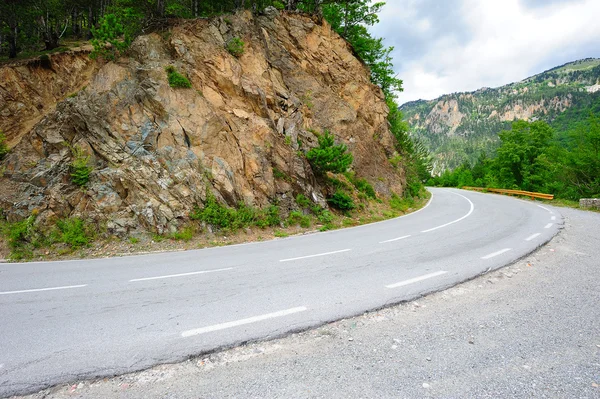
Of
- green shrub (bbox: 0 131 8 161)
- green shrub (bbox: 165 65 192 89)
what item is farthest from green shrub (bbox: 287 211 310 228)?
green shrub (bbox: 0 131 8 161)

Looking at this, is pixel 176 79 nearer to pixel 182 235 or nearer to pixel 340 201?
pixel 182 235

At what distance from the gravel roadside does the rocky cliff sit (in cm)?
801

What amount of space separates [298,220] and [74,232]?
8013 millimetres

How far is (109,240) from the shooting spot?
9344mm

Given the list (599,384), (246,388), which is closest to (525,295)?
(599,384)

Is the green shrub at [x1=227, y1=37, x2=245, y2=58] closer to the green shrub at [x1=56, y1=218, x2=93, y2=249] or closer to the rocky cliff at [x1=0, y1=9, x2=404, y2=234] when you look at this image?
the rocky cliff at [x1=0, y1=9, x2=404, y2=234]

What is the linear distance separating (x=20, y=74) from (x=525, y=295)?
2140 centimetres

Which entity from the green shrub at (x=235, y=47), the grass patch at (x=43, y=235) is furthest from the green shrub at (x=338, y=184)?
the grass patch at (x=43, y=235)

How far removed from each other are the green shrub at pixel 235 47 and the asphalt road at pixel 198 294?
1106cm

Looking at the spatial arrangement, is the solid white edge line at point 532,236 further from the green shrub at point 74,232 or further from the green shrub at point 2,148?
the green shrub at point 2,148

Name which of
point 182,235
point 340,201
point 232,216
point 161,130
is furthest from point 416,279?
point 161,130

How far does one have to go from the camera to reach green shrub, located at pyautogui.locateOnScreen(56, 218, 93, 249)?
29.9 ft

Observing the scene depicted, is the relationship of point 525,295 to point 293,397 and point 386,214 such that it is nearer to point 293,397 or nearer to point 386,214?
point 293,397

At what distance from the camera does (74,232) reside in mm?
9312
